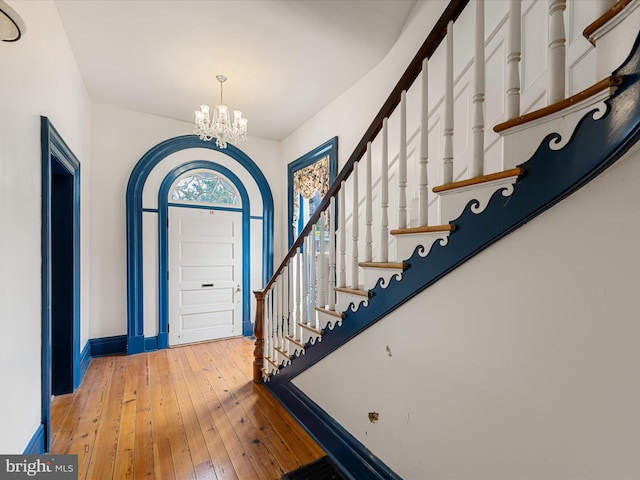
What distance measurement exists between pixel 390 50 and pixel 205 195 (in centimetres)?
304

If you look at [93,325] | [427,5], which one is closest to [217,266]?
[93,325]

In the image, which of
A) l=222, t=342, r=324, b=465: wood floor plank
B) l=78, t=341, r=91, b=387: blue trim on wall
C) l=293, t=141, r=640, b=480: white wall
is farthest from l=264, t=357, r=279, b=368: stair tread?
l=78, t=341, r=91, b=387: blue trim on wall

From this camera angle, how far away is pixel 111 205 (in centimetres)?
353

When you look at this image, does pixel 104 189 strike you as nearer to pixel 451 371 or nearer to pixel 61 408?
pixel 61 408

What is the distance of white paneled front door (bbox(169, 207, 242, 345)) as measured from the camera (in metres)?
3.88

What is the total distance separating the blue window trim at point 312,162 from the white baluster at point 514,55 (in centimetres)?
252

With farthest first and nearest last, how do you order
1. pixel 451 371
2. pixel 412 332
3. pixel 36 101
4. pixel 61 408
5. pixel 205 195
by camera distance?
1. pixel 205 195
2. pixel 61 408
3. pixel 36 101
4. pixel 412 332
5. pixel 451 371

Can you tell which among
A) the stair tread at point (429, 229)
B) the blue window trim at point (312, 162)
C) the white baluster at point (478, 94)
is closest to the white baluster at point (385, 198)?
the stair tread at point (429, 229)

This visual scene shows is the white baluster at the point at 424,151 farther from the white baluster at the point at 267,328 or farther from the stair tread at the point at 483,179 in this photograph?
the white baluster at the point at 267,328

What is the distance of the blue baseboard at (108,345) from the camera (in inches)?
134

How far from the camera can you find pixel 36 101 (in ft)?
5.67

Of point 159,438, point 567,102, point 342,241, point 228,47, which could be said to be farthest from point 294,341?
point 228,47

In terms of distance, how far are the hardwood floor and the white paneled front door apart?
90 centimetres

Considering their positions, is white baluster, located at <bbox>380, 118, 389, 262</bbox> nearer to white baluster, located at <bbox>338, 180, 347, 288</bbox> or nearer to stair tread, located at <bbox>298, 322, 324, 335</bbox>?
white baluster, located at <bbox>338, 180, 347, 288</bbox>
